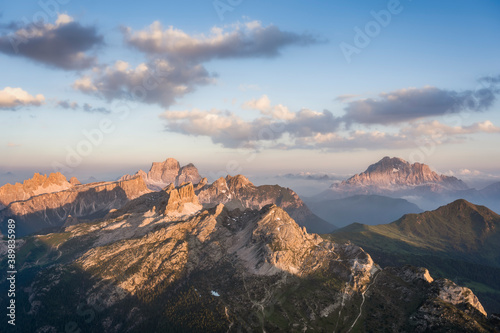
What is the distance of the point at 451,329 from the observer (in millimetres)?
198500

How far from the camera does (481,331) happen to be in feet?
640

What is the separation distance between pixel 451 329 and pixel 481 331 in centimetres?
1772
